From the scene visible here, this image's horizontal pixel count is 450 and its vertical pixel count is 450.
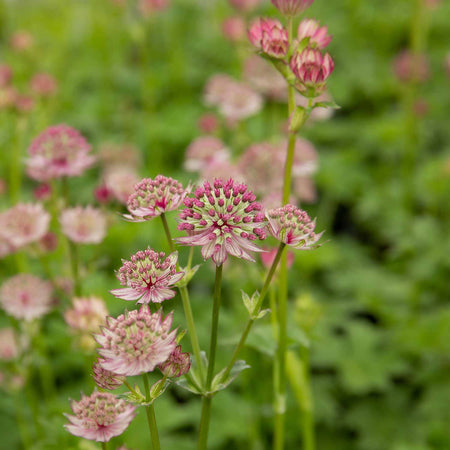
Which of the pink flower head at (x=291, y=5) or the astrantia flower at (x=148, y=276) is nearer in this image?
the astrantia flower at (x=148, y=276)

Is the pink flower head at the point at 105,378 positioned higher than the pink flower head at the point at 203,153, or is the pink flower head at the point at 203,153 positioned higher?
the pink flower head at the point at 203,153

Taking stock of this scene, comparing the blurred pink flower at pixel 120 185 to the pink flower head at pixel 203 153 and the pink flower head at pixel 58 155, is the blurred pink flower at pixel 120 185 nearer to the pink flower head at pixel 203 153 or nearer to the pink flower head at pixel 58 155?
the pink flower head at pixel 58 155

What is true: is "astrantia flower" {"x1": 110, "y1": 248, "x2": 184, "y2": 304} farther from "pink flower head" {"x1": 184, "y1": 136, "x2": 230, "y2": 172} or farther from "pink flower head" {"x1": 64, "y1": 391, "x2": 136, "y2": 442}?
"pink flower head" {"x1": 184, "y1": 136, "x2": 230, "y2": 172}

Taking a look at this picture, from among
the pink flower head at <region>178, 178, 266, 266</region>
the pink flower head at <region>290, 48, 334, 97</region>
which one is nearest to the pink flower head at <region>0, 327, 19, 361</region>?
the pink flower head at <region>178, 178, 266, 266</region>

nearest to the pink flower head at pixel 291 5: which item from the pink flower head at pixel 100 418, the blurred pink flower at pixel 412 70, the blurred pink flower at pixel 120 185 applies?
the blurred pink flower at pixel 120 185

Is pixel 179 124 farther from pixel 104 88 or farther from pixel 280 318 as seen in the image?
pixel 280 318

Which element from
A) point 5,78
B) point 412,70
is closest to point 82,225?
point 5,78

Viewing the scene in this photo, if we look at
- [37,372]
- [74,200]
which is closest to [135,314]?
[37,372]
